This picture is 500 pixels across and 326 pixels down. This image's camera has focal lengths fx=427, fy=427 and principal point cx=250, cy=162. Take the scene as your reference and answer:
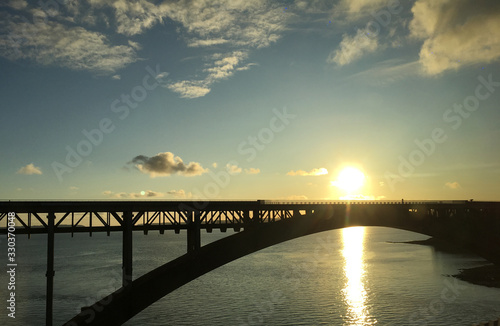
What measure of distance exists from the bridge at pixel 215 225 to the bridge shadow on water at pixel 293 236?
0.24 feet

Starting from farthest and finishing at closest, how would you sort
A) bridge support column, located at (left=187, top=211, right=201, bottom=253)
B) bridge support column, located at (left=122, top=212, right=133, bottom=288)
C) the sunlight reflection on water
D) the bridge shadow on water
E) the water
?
the water, the sunlight reflection on water, bridge support column, located at (left=187, top=211, right=201, bottom=253), the bridge shadow on water, bridge support column, located at (left=122, top=212, right=133, bottom=288)

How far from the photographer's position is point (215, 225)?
43.6m

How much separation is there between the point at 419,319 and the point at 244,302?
82.9 ft

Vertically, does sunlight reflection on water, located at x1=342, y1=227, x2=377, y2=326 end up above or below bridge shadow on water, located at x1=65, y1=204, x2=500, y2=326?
below

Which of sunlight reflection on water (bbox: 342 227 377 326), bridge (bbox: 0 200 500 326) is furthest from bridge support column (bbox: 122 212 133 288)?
sunlight reflection on water (bbox: 342 227 377 326)

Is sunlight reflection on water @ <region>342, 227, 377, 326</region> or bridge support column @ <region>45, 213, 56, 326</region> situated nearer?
bridge support column @ <region>45, 213, 56, 326</region>

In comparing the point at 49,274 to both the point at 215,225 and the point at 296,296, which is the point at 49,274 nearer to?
the point at 215,225

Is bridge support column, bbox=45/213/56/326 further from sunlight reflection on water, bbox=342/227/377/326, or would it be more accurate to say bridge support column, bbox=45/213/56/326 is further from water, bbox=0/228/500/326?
sunlight reflection on water, bbox=342/227/377/326

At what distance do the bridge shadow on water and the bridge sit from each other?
0.24ft

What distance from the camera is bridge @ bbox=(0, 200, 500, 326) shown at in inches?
1296

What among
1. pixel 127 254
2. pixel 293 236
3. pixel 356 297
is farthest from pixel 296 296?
pixel 127 254

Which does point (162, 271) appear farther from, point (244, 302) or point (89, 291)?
point (89, 291)

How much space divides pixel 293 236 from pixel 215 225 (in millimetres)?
10676

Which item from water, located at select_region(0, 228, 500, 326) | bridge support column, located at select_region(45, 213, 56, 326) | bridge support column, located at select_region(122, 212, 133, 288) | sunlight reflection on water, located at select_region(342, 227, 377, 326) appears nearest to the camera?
bridge support column, located at select_region(45, 213, 56, 326)
